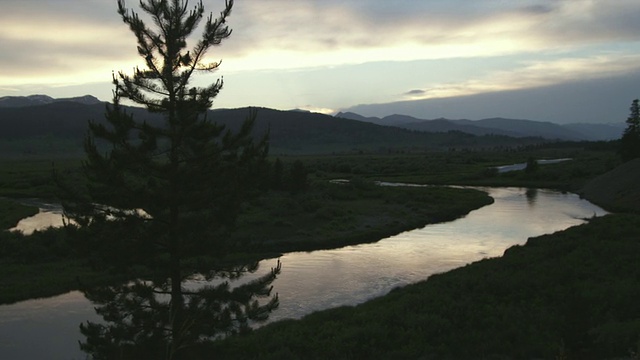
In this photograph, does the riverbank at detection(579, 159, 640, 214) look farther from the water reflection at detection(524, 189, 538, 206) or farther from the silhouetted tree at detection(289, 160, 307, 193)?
the silhouetted tree at detection(289, 160, 307, 193)

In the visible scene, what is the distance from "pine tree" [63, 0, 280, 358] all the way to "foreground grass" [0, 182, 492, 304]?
3.63ft

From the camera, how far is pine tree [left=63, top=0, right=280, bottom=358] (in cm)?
1570

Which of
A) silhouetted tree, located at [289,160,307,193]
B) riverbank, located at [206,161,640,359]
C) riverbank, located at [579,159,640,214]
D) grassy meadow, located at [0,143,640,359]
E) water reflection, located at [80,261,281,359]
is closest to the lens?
riverbank, located at [206,161,640,359]

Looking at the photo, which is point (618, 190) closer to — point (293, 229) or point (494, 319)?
point (293, 229)

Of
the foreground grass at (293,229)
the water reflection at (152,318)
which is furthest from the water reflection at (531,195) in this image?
the water reflection at (152,318)

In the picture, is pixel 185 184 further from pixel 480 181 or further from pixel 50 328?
pixel 480 181

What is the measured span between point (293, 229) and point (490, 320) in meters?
23.4

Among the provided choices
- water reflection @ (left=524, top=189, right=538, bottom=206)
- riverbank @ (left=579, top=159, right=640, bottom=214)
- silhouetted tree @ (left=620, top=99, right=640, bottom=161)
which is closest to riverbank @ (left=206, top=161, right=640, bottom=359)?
riverbank @ (left=579, top=159, right=640, bottom=214)

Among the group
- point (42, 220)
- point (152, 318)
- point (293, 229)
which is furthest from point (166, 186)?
point (42, 220)

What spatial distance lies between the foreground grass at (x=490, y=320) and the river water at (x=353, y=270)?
3.33 metres

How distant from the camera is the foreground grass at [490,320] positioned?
1470cm

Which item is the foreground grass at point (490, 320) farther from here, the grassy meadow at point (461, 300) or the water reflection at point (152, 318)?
the water reflection at point (152, 318)

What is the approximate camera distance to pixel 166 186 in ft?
54.0

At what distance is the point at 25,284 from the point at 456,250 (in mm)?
26011
